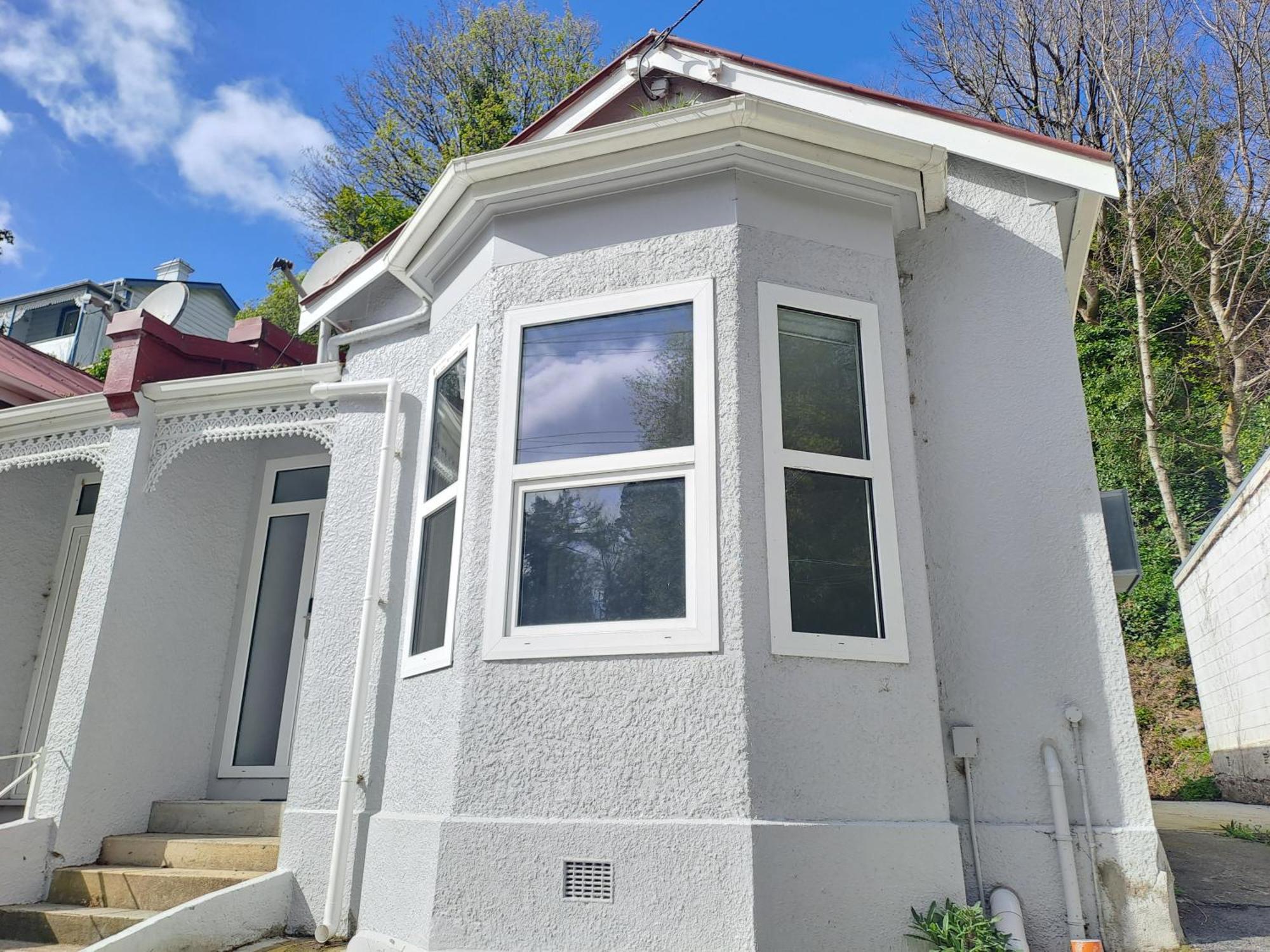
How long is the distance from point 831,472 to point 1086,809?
1.87 metres

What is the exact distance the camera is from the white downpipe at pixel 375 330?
6059 mm

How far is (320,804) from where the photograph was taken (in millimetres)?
5355

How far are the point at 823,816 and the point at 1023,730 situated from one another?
116cm

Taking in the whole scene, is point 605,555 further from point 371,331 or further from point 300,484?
point 300,484

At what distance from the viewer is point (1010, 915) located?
391cm

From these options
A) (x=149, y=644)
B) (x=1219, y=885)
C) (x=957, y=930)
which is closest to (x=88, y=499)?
(x=149, y=644)

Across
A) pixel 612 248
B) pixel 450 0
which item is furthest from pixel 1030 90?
pixel 612 248

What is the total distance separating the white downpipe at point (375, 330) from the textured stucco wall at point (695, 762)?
4.55 ft

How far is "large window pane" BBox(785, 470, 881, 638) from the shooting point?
13.6 feet

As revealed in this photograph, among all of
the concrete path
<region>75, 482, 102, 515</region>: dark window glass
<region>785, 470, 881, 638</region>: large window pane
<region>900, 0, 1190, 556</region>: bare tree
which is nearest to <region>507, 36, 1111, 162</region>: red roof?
<region>785, 470, 881, 638</region>: large window pane

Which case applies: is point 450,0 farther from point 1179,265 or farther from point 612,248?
point 612,248

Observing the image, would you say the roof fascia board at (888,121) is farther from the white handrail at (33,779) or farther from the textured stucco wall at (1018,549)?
the white handrail at (33,779)

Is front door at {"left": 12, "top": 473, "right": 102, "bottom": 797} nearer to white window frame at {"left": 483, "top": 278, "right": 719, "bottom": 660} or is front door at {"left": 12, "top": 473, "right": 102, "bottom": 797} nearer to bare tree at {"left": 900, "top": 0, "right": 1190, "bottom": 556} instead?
white window frame at {"left": 483, "top": 278, "right": 719, "bottom": 660}

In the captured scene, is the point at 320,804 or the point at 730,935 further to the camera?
the point at 320,804
